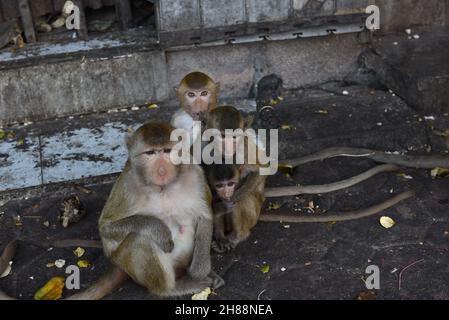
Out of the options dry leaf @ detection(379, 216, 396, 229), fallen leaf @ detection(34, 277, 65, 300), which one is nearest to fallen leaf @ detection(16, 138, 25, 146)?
fallen leaf @ detection(34, 277, 65, 300)

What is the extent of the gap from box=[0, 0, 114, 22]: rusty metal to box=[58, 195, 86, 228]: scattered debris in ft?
6.71

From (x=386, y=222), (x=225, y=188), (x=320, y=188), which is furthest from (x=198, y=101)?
(x=386, y=222)

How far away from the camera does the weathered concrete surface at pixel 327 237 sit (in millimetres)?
→ 3361

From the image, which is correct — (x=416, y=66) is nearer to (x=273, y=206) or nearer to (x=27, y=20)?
(x=273, y=206)

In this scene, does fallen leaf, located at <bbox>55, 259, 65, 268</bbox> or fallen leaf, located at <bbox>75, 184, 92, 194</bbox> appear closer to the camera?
fallen leaf, located at <bbox>55, 259, 65, 268</bbox>

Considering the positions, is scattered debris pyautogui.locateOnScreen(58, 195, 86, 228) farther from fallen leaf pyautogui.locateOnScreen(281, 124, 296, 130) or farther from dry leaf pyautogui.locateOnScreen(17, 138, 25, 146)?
fallen leaf pyautogui.locateOnScreen(281, 124, 296, 130)

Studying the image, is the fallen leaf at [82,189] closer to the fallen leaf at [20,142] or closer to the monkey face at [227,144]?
the fallen leaf at [20,142]

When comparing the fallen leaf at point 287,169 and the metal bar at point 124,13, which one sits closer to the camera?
the fallen leaf at point 287,169

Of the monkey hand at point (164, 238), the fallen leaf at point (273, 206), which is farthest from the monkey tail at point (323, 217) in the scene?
the monkey hand at point (164, 238)

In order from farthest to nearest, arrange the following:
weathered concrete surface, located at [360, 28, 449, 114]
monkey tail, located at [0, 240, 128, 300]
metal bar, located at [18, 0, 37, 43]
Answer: metal bar, located at [18, 0, 37, 43], weathered concrete surface, located at [360, 28, 449, 114], monkey tail, located at [0, 240, 128, 300]

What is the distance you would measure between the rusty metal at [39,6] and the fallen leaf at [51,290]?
267cm

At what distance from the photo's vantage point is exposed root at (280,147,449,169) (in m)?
4.33

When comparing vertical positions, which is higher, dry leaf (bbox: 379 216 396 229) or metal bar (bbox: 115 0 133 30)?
metal bar (bbox: 115 0 133 30)

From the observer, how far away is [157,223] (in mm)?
3059
